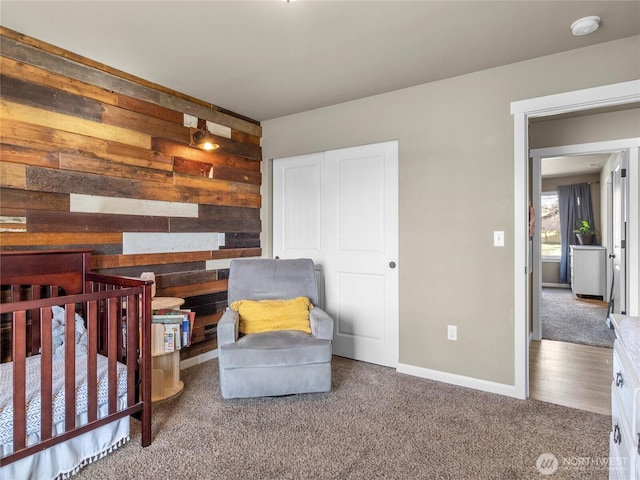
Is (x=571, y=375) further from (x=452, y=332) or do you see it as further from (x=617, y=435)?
(x=617, y=435)

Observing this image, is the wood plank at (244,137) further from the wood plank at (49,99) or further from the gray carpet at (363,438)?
the gray carpet at (363,438)

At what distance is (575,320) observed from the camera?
494 cm

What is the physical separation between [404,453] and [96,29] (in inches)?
114

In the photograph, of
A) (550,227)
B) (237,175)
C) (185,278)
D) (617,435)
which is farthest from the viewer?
(550,227)

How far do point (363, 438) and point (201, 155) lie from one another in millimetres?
2582

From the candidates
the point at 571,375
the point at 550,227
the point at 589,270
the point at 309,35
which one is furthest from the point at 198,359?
the point at 550,227

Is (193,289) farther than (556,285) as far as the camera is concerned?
No

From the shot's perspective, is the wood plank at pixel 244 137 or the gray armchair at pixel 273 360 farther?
the wood plank at pixel 244 137

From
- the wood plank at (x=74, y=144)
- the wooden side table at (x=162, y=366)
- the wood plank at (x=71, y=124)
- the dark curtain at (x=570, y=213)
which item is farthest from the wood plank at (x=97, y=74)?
the dark curtain at (x=570, y=213)

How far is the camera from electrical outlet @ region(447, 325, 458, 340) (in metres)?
2.90

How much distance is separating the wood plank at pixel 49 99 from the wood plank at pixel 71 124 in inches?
1.1

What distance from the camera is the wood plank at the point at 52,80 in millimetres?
2213

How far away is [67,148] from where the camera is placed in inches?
96.9

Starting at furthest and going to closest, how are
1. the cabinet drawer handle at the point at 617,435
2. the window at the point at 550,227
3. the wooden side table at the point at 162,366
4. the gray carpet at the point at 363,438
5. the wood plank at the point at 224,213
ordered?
the window at the point at 550,227, the wood plank at the point at 224,213, the wooden side table at the point at 162,366, the gray carpet at the point at 363,438, the cabinet drawer handle at the point at 617,435
